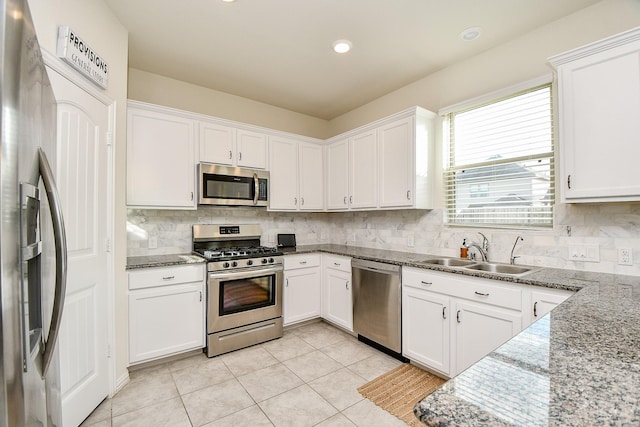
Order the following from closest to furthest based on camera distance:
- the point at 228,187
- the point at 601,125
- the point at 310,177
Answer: the point at 601,125
the point at 228,187
the point at 310,177

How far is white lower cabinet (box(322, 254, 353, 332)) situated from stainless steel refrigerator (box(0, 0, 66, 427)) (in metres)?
2.54

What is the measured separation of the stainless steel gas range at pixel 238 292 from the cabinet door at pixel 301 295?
0.48 ft

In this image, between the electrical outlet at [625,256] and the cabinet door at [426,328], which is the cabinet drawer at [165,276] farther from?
the electrical outlet at [625,256]

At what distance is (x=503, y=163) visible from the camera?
2666mm

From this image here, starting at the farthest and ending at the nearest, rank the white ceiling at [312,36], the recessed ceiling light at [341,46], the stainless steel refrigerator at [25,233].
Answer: the recessed ceiling light at [341,46] < the white ceiling at [312,36] < the stainless steel refrigerator at [25,233]

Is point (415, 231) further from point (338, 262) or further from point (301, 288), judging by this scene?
point (301, 288)

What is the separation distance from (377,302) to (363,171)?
1.48 metres

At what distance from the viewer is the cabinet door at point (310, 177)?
390 centimetres

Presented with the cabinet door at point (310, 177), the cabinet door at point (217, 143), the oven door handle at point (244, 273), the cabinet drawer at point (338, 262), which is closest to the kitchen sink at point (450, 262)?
the cabinet drawer at point (338, 262)

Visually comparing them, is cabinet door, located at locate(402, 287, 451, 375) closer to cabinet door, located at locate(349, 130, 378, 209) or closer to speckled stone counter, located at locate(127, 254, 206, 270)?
cabinet door, located at locate(349, 130, 378, 209)

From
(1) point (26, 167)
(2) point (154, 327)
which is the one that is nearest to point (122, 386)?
(2) point (154, 327)

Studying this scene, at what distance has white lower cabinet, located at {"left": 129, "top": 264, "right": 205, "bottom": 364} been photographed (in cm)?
249

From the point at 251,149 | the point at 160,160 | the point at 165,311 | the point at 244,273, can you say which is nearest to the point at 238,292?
the point at 244,273

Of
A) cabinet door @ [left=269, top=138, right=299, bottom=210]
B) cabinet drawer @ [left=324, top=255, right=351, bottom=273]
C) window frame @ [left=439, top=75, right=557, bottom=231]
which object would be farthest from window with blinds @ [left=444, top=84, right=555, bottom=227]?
cabinet door @ [left=269, top=138, right=299, bottom=210]
